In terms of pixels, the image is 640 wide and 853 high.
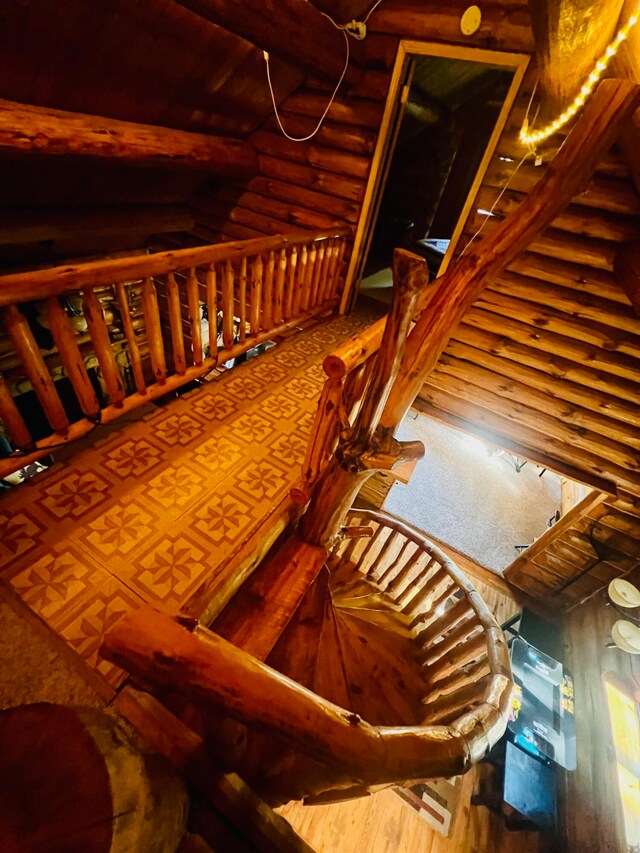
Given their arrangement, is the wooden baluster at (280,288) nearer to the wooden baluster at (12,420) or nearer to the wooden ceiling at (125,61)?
the wooden ceiling at (125,61)

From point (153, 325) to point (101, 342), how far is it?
463 mm

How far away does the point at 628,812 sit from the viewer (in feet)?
12.7

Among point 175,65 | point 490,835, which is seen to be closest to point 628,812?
point 490,835

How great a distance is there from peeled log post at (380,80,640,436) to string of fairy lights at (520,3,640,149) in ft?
1.59

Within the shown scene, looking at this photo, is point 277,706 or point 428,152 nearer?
point 277,706

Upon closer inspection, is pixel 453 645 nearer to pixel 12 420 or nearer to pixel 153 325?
pixel 153 325

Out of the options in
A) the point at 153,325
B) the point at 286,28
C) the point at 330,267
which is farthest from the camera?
the point at 330,267

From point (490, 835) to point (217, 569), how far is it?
5089mm

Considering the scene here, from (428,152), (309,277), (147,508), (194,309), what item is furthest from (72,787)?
(428,152)

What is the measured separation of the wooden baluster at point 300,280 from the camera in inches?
183

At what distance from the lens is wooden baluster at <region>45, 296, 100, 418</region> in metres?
2.24

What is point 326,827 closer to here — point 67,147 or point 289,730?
point 289,730

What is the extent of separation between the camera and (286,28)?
3770 mm

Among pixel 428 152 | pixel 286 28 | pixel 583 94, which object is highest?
pixel 286 28
